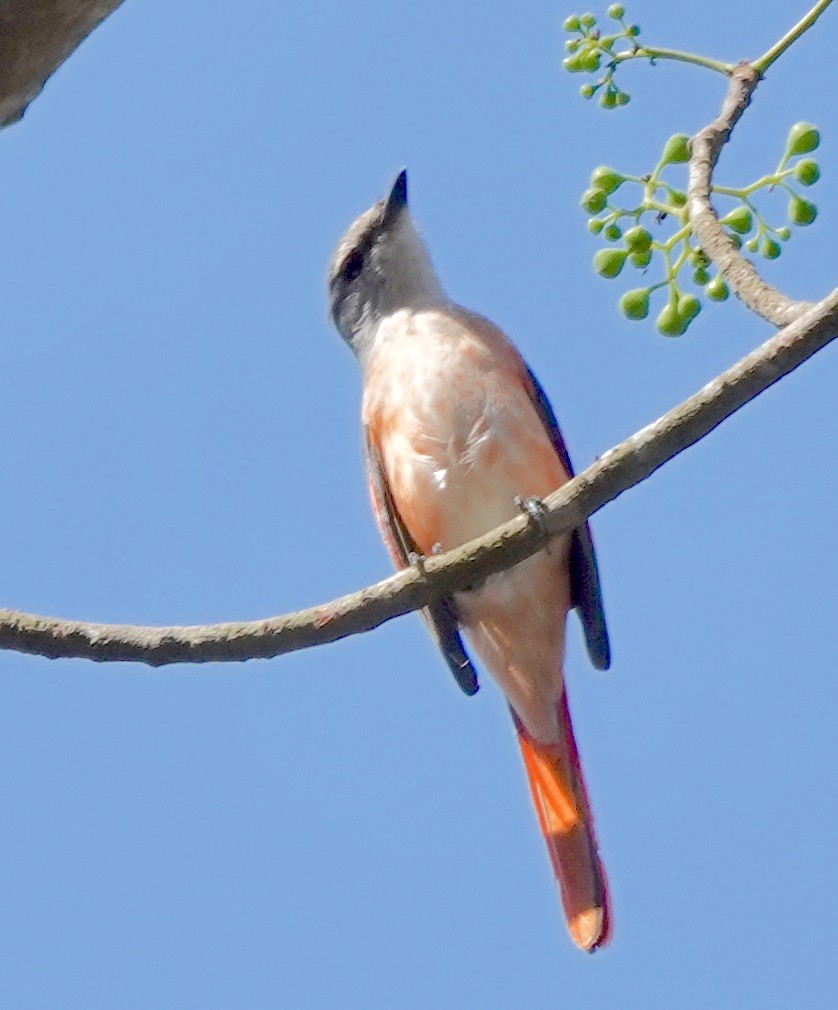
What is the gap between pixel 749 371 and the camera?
7.99 ft

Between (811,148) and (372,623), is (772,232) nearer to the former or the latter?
(811,148)

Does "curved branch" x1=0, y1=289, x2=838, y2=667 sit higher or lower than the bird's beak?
lower

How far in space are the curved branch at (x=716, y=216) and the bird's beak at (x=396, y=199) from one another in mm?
2598

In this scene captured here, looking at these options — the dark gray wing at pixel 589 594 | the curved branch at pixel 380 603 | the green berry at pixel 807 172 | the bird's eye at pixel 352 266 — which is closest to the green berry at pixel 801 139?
the green berry at pixel 807 172

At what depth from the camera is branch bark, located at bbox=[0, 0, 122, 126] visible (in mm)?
2414

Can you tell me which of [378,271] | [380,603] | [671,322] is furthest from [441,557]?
[378,271]

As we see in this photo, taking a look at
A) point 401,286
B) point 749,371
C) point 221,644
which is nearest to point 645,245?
point 749,371

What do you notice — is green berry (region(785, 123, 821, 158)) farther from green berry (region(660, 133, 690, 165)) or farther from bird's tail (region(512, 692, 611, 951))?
bird's tail (region(512, 692, 611, 951))

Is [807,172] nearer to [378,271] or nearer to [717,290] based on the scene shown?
[717,290]

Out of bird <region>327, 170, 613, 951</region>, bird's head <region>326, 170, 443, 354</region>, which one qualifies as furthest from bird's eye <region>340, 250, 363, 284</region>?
bird <region>327, 170, 613, 951</region>

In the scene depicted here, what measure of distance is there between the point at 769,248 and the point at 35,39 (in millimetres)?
1778

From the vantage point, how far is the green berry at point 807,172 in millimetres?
3205

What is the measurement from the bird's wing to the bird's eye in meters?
1.18

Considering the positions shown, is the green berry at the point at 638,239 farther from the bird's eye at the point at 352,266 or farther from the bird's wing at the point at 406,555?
the bird's eye at the point at 352,266
